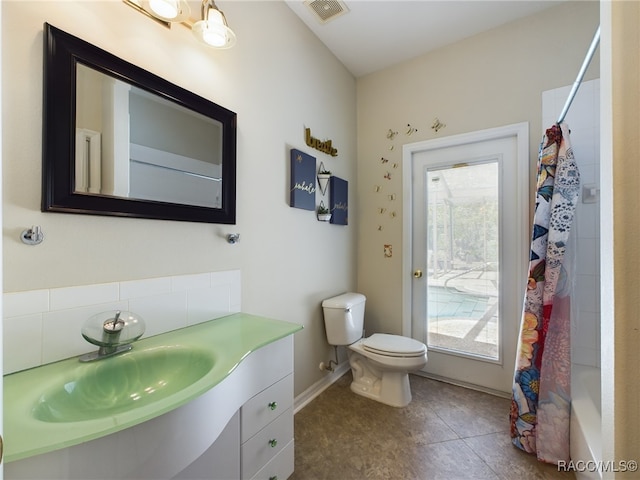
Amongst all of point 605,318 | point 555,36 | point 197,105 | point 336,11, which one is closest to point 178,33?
point 197,105

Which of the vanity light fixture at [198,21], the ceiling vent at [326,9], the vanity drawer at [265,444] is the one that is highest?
the ceiling vent at [326,9]

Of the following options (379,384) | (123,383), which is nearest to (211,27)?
(123,383)

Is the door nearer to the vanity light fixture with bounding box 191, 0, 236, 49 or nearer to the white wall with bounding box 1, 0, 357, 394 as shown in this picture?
the white wall with bounding box 1, 0, 357, 394

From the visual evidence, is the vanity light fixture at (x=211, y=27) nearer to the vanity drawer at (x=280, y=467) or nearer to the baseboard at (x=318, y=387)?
the vanity drawer at (x=280, y=467)

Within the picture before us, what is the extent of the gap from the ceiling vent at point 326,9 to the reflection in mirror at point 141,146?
1.15 m

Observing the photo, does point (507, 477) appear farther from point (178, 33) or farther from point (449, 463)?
point (178, 33)

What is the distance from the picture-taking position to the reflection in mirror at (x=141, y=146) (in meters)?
1.02

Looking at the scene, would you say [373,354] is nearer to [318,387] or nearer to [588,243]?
[318,387]

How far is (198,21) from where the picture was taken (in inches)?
50.0

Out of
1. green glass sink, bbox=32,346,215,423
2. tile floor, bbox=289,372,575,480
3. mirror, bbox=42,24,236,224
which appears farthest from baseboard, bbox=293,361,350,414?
mirror, bbox=42,24,236,224

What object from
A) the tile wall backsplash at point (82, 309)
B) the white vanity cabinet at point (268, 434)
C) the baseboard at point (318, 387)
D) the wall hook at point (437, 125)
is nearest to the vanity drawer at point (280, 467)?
the white vanity cabinet at point (268, 434)

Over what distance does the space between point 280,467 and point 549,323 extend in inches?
59.5

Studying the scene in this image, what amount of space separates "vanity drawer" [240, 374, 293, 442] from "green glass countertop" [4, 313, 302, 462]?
0.24 meters

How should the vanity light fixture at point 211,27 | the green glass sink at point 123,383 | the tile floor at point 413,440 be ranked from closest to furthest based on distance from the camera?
the green glass sink at point 123,383 < the vanity light fixture at point 211,27 < the tile floor at point 413,440
